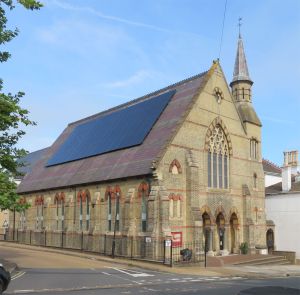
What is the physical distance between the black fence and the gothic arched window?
6.85m

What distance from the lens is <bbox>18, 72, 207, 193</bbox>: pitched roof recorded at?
3334 centimetres

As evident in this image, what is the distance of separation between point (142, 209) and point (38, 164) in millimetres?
24648

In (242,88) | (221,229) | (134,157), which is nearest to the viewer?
(134,157)

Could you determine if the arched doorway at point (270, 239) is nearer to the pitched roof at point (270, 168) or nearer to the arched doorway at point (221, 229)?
the arched doorway at point (221, 229)

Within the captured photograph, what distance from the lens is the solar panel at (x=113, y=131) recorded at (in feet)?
124

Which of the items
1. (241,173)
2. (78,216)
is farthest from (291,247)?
(78,216)

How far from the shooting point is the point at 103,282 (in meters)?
19.7

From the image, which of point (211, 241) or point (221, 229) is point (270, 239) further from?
point (211, 241)

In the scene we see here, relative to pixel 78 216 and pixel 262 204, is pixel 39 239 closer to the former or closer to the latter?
pixel 78 216

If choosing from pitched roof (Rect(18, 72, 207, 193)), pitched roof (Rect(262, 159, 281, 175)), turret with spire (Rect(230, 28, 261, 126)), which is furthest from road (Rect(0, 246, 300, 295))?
pitched roof (Rect(262, 159, 281, 175))

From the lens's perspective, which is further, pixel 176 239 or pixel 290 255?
pixel 290 255

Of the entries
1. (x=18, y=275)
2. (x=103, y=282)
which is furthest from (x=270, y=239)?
(x=18, y=275)

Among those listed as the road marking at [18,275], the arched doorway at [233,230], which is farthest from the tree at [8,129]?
the arched doorway at [233,230]

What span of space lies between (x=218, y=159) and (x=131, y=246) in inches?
413
